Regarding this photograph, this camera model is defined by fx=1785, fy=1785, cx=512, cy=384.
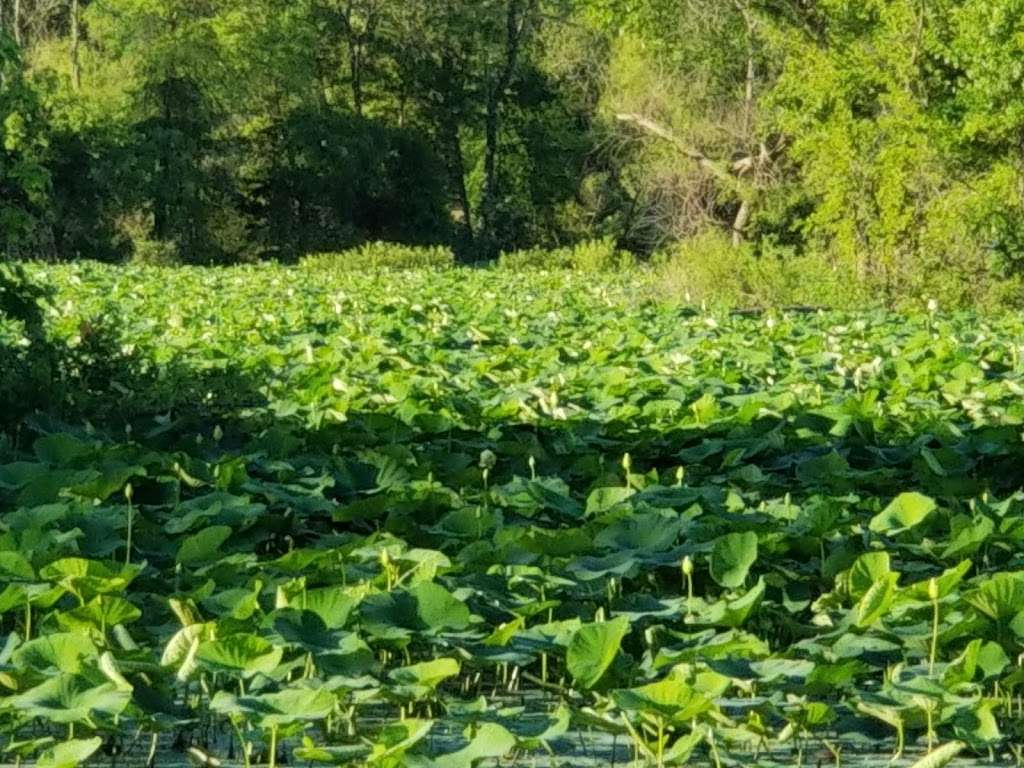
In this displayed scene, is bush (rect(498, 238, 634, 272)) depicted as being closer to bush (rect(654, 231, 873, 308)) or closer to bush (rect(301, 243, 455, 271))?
bush (rect(301, 243, 455, 271))

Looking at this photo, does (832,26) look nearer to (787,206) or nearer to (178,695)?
(787,206)

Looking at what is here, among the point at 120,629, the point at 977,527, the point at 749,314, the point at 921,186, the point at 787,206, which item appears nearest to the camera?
the point at 120,629

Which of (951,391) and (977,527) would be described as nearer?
(977,527)

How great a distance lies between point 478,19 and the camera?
37438mm

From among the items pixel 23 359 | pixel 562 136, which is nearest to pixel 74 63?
pixel 562 136

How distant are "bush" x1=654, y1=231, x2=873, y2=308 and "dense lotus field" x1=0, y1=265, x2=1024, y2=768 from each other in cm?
918

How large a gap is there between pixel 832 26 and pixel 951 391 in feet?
50.5

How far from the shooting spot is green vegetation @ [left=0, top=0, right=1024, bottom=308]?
18.4 meters

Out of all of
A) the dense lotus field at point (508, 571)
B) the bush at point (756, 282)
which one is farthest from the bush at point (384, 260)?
the dense lotus field at point (508, 571)

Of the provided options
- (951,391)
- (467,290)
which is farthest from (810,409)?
(467,290)

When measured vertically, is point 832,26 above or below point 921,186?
above

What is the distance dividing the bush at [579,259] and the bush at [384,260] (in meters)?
1.07

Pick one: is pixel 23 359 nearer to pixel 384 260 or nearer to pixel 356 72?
pixel 384 260

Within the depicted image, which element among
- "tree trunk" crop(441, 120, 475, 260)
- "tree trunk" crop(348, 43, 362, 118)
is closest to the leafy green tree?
"tree trunk" crop(348, 43, 362, 118)
